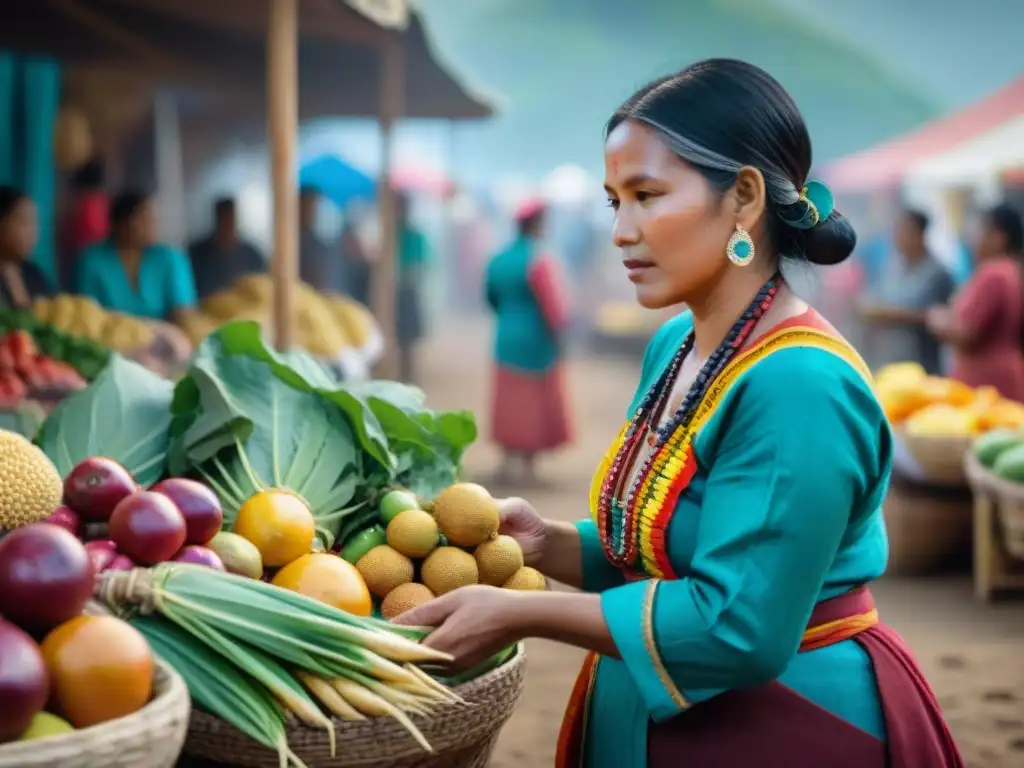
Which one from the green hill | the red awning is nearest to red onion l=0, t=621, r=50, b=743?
the red awning

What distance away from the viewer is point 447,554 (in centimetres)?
193

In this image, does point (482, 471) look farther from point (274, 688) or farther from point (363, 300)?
point (274, 688)

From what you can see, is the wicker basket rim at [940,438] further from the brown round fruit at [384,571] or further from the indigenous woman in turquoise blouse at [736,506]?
the brown round fruit at [384,571]

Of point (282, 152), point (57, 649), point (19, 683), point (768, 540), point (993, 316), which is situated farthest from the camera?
point (993, 316)

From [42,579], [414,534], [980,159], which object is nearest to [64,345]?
[414,534]

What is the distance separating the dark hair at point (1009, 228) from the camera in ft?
22.5

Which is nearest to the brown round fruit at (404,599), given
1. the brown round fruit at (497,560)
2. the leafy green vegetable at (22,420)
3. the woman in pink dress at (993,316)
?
the brown round fruit at (497,560)

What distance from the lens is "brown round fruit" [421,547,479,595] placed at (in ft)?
6.25

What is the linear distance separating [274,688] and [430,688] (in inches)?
8.3

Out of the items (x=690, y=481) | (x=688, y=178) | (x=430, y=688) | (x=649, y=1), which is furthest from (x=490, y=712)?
(x=649, y=1)

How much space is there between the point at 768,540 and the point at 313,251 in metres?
9.11

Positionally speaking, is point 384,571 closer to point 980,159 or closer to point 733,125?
point 733,125

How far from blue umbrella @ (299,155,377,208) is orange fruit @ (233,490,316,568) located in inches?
553

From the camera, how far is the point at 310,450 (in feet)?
7.51
